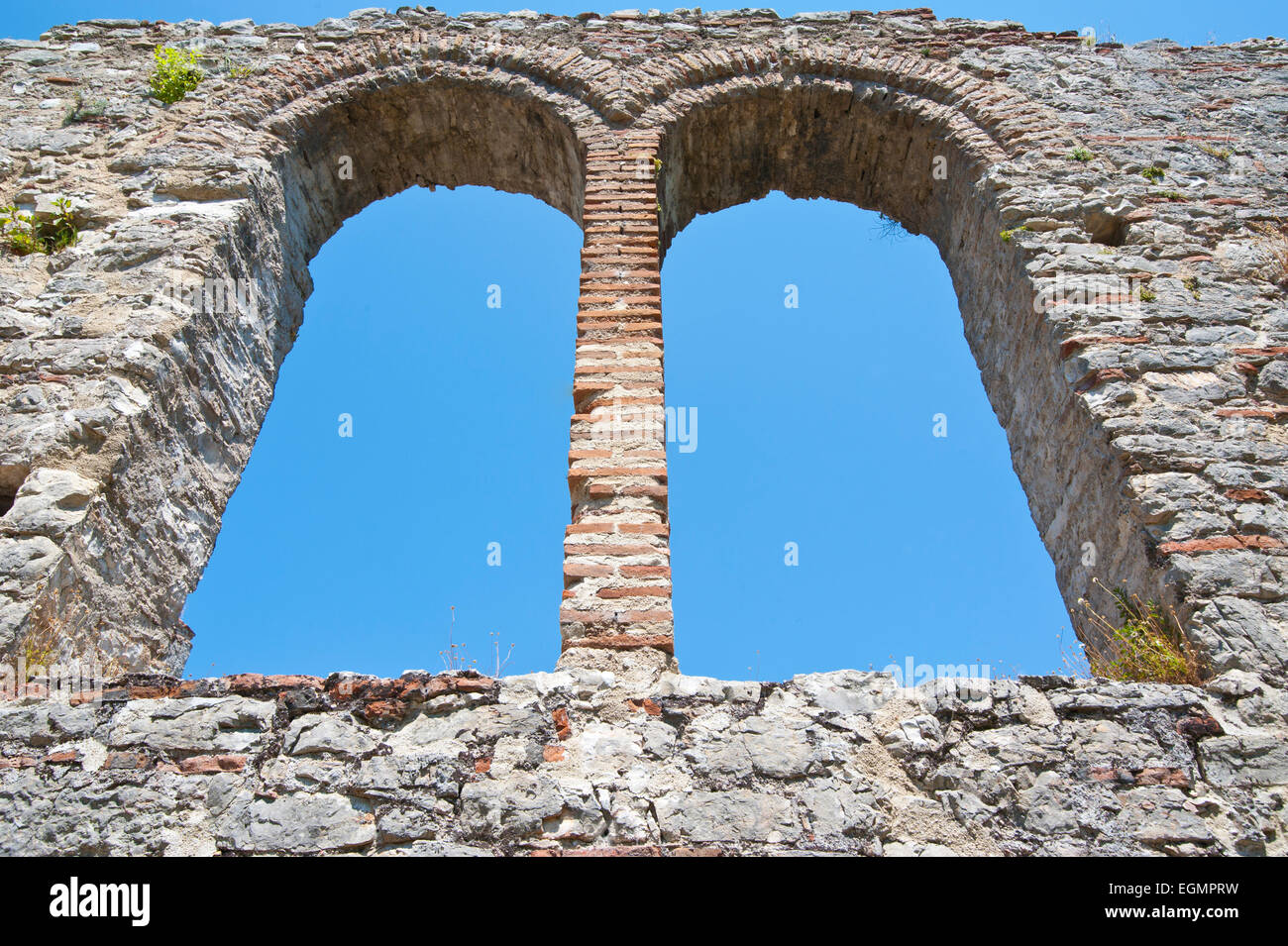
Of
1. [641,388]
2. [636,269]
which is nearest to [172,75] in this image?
[636,269]

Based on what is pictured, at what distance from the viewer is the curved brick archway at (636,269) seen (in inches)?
143

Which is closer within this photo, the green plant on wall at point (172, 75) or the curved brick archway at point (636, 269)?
the curved brick archway at point (636, 269)

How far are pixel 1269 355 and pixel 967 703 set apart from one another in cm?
253

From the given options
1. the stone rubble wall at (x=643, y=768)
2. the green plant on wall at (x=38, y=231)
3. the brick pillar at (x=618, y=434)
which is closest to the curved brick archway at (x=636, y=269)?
the brick pillar at (x=618, y=434)

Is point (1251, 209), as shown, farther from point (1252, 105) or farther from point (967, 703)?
point (967, 703)

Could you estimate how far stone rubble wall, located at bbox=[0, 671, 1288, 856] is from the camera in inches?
105

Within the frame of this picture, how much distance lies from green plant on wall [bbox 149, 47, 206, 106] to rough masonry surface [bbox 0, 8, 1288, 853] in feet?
0.33

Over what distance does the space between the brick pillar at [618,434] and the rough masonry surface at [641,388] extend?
20mm

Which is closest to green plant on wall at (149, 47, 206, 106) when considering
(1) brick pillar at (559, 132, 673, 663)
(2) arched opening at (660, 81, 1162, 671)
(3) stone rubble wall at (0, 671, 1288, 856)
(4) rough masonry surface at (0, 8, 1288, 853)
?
(4) rough masonry surface at (0, 8, 1288, 853)

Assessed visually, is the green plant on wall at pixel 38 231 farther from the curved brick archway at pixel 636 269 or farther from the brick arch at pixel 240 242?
the brick arch at pixel 240 242

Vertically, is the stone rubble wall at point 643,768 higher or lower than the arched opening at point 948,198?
lower

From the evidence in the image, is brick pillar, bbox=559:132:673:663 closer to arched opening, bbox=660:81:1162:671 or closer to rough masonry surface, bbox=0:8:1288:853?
rough masonry surface, bbox=0:8:1288:853

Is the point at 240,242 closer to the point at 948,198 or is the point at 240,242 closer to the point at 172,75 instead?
the point at 172,75
